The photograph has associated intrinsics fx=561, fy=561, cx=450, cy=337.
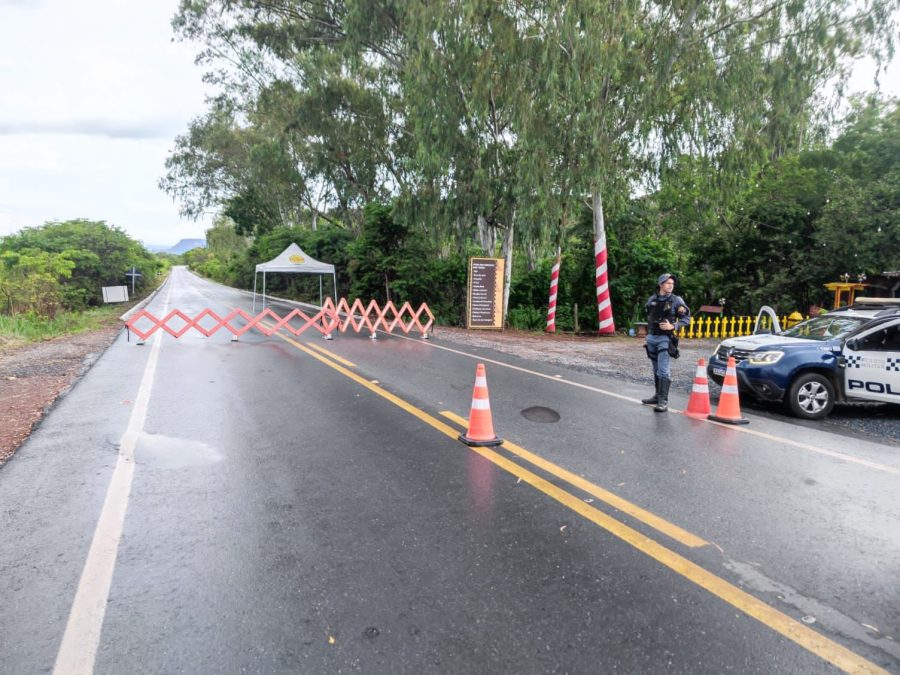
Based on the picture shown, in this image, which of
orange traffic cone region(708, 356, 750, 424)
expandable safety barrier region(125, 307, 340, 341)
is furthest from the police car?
expandable safety barrier region(125, 307, 340, 341)

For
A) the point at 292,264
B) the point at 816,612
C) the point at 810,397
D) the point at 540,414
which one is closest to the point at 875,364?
the point at 810,397

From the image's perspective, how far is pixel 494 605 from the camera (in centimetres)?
292

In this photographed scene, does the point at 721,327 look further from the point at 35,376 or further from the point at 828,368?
the point at 35,376

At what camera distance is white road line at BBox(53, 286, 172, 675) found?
8.32ft

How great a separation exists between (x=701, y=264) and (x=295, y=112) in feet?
67.4

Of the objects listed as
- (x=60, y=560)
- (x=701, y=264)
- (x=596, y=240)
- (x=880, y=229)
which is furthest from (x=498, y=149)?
(x=60, y=560)

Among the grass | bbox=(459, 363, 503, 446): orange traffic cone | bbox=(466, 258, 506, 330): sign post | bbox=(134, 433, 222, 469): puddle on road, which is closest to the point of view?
bbox=(134, 433, 222, 469): puddle on road

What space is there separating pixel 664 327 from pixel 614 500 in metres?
3.79

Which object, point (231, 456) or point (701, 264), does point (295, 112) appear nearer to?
point (701, 264)

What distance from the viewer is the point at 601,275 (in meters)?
19.2

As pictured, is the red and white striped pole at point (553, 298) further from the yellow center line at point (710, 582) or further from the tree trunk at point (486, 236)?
the yellow center line at point (710, 582)

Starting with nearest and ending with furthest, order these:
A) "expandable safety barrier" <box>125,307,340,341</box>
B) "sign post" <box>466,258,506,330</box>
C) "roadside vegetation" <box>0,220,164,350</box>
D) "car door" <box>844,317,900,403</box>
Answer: "car door" <box>844,317,900,403</box> → "expandable safety barrier" <box>125,307,340,341</box> → "sign post" <box>466,258,506,330</box> → "roadside vegetation" <box>0,220,164,350</box>

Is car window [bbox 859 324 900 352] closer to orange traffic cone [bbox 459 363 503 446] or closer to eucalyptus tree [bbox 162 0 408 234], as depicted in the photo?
orange traffic cone [bbox 459 363 503 446]

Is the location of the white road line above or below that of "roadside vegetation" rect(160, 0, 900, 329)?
below
